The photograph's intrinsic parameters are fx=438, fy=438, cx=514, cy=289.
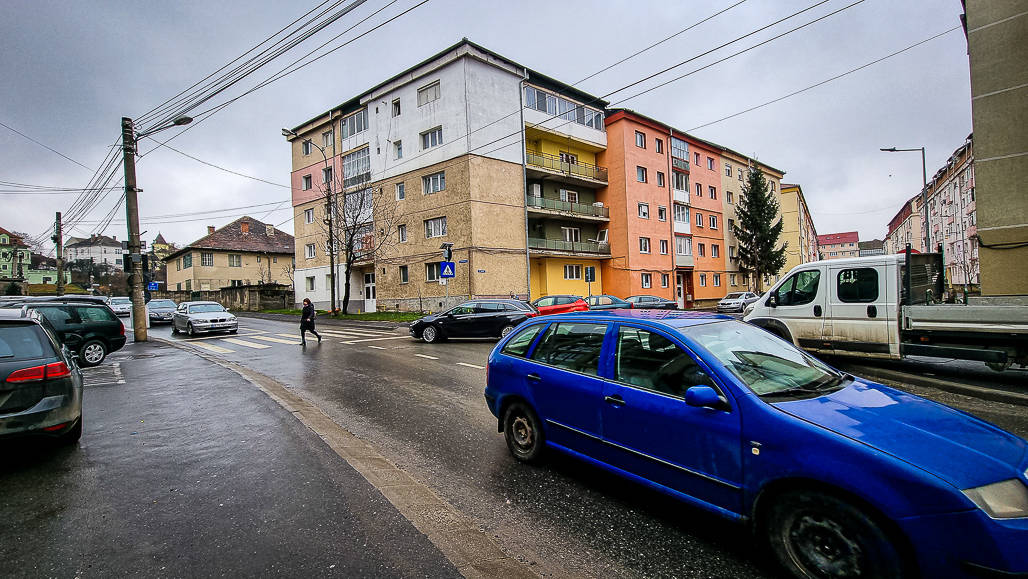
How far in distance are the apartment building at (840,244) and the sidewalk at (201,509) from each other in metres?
165

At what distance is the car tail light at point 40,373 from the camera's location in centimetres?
408

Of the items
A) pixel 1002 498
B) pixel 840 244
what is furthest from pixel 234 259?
pixel 840 244

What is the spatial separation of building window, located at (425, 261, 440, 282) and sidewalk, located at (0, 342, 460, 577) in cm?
2250

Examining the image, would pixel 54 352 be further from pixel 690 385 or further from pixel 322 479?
pixel 690 385

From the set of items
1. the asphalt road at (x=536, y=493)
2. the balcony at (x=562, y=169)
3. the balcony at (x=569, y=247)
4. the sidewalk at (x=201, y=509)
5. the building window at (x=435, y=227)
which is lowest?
the asphalt road at (x=536, y=493)

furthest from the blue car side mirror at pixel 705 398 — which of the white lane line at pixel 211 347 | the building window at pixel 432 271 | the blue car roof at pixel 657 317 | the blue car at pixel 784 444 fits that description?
the building window at pixel 432 271

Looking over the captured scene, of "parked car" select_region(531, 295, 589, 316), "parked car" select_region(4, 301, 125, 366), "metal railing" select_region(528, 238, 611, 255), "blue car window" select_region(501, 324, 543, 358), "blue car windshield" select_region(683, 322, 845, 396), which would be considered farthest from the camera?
"metal railing" select_region(528, 238, 611, 255)

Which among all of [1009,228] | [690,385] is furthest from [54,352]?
[1009,228]

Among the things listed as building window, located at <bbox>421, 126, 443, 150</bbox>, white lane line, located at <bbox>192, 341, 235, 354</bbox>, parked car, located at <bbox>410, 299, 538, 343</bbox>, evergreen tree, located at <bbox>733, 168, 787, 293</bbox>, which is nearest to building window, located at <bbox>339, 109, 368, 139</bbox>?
building window, located at <bbox>421, 126, 443, 150</bbox>

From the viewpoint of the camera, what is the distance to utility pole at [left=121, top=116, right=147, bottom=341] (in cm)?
1627

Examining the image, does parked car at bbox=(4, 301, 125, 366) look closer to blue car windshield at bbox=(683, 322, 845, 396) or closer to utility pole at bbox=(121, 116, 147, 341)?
utility pole at bbox=(121, 116, 147, 341)

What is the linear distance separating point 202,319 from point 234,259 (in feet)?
129

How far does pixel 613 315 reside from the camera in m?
3.83

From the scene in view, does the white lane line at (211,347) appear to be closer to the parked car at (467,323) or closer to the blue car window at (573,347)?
the parked car at (467,323)
